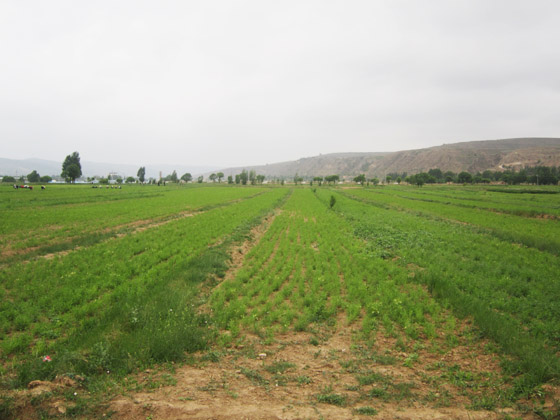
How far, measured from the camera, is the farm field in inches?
180

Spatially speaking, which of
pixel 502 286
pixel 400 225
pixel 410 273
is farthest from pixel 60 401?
pixel 400 225

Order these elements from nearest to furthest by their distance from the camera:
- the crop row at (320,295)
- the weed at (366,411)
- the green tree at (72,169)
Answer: the weed at (366,411) → the crop row at (320,295) → the green tree at (72,169)

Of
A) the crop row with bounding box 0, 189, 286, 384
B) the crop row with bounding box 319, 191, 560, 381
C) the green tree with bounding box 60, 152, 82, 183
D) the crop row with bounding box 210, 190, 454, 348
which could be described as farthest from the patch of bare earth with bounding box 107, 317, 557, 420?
the green tree with bounding box 60, 152, 82, 183

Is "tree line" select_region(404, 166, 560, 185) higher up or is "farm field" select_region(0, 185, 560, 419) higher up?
"tree line" select_region(404, 166, 560, 185)

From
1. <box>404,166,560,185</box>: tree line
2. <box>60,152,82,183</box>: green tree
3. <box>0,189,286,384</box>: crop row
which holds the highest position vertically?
<box>60,152,82,183</box>: green tree

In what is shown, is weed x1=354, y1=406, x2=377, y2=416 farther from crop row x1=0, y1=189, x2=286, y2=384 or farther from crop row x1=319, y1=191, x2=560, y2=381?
crop row x1=0, y1=189, x2=286, y2=384

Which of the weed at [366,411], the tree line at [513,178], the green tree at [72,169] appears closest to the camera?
the weed at [366,411]

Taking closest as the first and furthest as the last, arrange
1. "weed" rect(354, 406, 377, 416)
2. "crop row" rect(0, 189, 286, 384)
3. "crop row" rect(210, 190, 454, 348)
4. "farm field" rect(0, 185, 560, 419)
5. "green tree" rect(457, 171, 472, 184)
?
"weed" rect(354, 406, 377, 416) → "farm field" rect(0, 185, 560, 419) → "crop row" rect(0, 189, 286, 384) → "crop row" rect(210, 190, 454, 348) → "green tree" rect(457, 171, 472, 184)

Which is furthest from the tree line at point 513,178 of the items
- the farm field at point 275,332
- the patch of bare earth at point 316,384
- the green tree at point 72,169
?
the green tree at point 72,169

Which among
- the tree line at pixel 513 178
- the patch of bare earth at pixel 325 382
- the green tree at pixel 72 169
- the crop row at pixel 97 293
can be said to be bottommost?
the patch of bare earth at pixel 325 382

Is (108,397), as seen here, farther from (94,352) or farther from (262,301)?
(262,301)

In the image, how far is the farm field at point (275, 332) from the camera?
180 inches

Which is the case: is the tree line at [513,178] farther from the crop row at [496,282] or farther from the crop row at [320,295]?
the crop row at [320,295]

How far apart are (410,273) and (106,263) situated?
13328 mm
